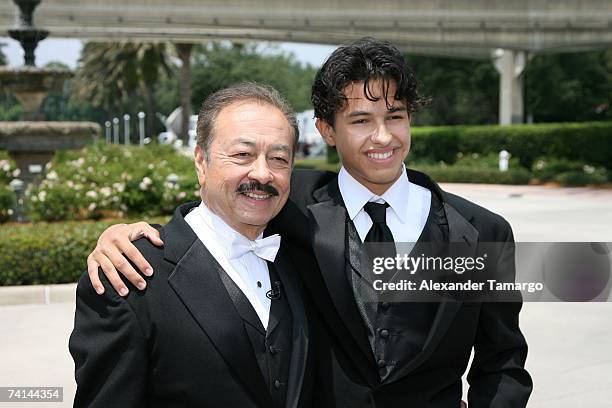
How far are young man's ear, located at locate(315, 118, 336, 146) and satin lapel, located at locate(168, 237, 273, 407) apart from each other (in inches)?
32.8

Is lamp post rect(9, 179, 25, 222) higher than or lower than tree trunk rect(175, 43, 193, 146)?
lower

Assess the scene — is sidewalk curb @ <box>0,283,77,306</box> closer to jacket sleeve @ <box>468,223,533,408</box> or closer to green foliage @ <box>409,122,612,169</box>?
jacket sleeve @ <box>468,223,533,408</box>

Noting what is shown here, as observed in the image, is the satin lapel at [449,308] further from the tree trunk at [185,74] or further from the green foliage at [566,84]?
the tree trunk at [185,74]

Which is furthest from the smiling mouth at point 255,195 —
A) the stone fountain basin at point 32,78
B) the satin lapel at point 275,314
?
the stone fountain basin at point 32,78

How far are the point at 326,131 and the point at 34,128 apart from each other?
1131cm

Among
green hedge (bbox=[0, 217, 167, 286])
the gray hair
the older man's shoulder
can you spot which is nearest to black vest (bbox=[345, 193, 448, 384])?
the older man's shoulder

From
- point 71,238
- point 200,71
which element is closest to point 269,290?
point 71,238

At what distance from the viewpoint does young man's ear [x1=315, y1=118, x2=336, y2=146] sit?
281 centimetres

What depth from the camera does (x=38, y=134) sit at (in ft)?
42.8

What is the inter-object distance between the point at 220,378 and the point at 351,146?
38.3 inches

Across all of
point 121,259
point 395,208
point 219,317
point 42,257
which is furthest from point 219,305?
point 42,257

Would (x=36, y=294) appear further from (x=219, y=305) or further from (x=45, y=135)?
(x=219, y=305)

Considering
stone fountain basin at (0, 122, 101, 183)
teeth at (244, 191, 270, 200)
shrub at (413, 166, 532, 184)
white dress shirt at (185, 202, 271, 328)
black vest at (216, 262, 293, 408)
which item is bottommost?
shrub at (413, 166, 532, 184)

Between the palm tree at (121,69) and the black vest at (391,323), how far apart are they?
3633cm
